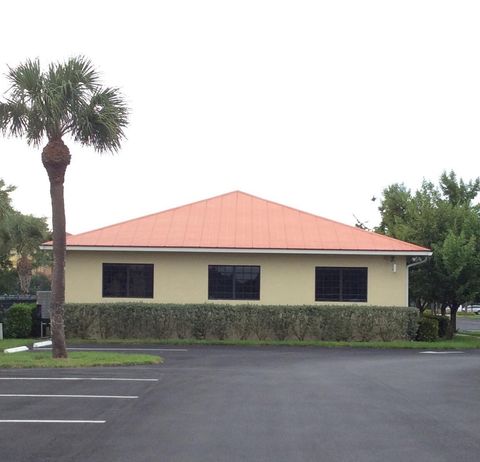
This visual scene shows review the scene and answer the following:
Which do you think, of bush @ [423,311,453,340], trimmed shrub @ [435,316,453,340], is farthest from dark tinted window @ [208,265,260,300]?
trimmed shrub @ [435,316,453,340]

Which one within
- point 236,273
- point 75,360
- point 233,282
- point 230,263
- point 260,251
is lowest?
point 75,360

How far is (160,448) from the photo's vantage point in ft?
26.4

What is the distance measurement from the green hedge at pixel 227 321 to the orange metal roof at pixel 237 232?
7.35 feet

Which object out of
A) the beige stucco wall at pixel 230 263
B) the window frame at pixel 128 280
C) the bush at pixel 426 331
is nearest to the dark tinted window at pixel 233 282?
the beige stucco wall at pixel 230 263

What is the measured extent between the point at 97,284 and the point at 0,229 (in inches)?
631

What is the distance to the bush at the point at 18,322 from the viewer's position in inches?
1029

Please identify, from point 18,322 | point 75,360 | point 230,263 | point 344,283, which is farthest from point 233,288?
point 75,360

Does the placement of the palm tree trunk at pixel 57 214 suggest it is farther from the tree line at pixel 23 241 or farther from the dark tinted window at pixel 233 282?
the tree line at pixel 23 241

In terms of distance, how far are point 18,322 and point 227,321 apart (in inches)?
299

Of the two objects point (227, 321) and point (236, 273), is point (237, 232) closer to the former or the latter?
point (236, 273)

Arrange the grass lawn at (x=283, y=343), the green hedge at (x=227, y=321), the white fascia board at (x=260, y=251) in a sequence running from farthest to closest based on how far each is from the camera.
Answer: the white fascia board at (x=260, y=251) → the green hedge at (x=227, y=321) → the grass lawn at (x=283, y=343)

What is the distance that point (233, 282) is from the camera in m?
27.0

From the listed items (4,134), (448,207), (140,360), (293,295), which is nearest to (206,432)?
(140,360)

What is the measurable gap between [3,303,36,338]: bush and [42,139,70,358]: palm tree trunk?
29.2ft
